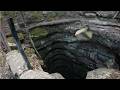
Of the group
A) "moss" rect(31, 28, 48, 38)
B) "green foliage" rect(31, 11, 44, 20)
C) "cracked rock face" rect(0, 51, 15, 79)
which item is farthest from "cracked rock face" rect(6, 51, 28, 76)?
"green foliage" rect(31, 11, 44, 20)

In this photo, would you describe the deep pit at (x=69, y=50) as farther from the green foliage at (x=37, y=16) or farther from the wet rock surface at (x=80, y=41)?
the green foliage at (x=37, y=16)

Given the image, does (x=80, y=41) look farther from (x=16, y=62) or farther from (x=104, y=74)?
(x=16, y=62)

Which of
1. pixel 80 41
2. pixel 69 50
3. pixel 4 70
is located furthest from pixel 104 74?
pixel 4 70

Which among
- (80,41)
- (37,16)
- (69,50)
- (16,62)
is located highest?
(37,16)

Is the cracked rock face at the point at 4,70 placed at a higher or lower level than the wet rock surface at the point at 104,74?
higher

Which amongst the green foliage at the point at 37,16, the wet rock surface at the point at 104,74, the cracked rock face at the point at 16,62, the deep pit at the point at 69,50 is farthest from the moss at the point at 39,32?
the wet rock surface at the point at 104,74

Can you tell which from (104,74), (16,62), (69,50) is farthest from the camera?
(69,50)

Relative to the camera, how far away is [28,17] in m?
6.43

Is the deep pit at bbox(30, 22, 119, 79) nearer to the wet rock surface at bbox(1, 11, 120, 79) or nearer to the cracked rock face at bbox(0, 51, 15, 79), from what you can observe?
the wet rock surface at bbox(1, 11, 120, 79)

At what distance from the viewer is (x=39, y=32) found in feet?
20.9

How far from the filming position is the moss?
20.5 ft

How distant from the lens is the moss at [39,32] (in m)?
6.24
